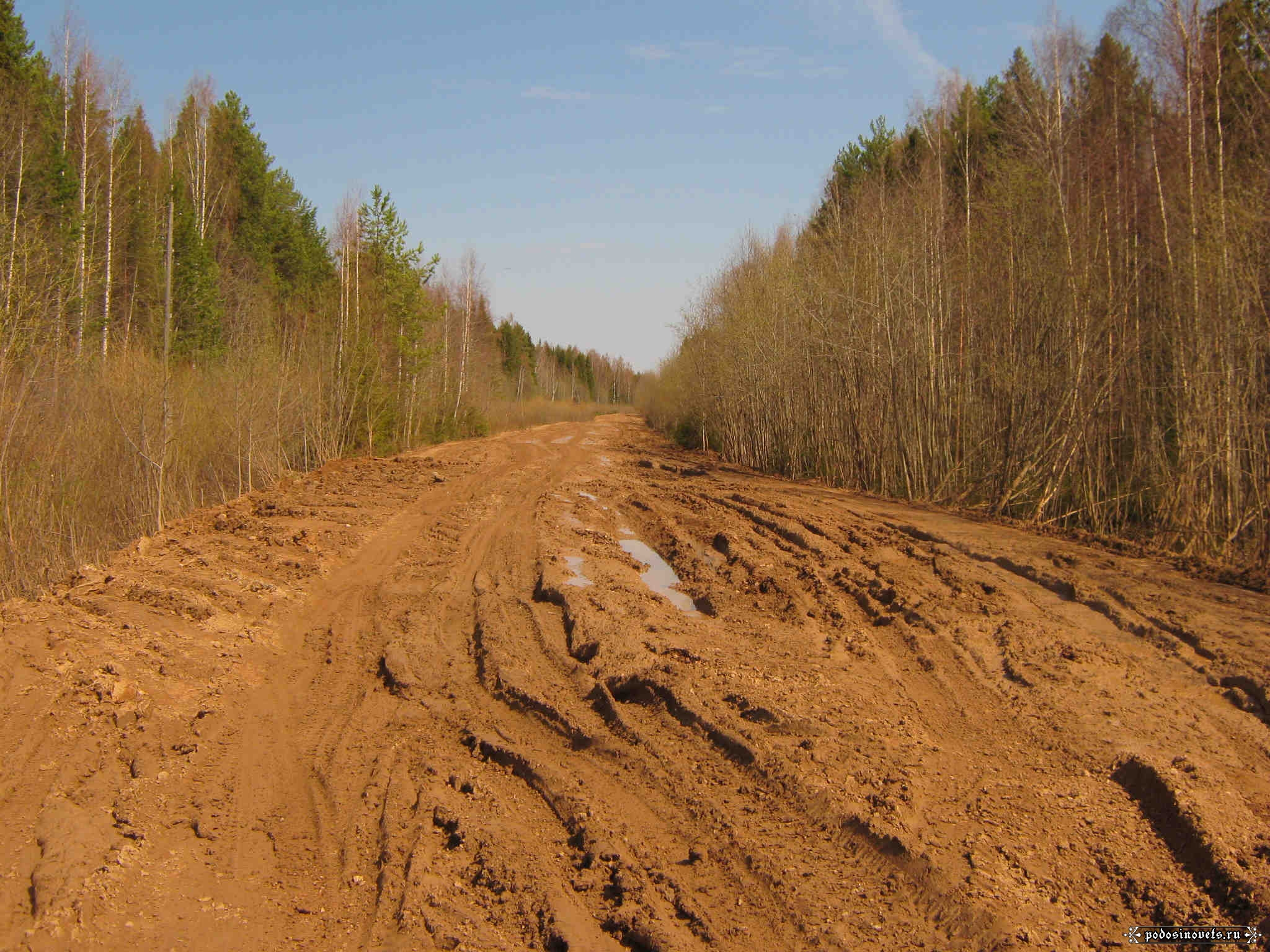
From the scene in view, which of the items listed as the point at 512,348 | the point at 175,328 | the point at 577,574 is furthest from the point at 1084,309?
the point at 512,348

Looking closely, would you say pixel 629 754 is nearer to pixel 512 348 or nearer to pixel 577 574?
pixel 577 574

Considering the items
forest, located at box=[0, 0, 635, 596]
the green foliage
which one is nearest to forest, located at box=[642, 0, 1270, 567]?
forest, located at box=[0, 0, 635, 596]

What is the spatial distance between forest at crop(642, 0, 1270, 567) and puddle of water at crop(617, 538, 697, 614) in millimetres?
5474

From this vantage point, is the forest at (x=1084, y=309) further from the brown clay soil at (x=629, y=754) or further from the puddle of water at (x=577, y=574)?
the puddle of water at (x=577, y=574)

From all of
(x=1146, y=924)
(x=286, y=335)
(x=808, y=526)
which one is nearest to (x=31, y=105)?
(x=286, y=335)

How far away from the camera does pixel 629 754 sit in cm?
504

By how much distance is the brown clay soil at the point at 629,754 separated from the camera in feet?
12.0

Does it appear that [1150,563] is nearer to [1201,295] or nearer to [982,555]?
[982,555]

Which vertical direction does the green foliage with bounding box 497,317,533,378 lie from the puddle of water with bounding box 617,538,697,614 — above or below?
above

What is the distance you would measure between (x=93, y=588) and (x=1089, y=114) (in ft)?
56.7

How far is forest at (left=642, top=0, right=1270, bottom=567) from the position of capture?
10.1 m

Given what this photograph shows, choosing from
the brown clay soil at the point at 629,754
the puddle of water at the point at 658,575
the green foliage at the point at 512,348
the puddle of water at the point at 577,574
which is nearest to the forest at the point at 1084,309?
the brown clay soil at the point at 629,754

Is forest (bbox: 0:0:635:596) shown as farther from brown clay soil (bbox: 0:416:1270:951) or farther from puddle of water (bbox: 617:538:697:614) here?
puddle of water (bbox: 617:538:697:614)

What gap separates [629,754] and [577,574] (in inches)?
172
